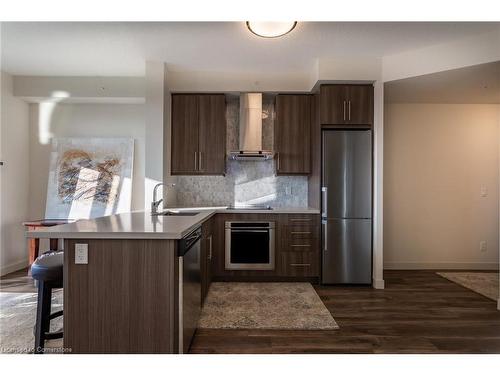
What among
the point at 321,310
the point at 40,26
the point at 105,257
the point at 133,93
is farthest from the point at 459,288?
the point at 40,26

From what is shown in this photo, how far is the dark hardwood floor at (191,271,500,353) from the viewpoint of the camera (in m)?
2.17

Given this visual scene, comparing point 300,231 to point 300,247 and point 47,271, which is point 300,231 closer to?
point 300,247

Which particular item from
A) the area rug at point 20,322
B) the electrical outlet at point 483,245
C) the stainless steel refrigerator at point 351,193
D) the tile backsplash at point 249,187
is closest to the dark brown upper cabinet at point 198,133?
the tile backsplash at point 249,187

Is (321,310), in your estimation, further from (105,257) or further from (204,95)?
(204,95)

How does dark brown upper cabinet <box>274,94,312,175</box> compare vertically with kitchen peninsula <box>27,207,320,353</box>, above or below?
above

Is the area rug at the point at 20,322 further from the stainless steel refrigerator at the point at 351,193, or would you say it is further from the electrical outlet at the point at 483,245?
the electrical outlet at the point at 483,245

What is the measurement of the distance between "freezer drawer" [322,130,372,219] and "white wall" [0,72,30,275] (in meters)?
4.27

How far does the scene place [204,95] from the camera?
13.3ft

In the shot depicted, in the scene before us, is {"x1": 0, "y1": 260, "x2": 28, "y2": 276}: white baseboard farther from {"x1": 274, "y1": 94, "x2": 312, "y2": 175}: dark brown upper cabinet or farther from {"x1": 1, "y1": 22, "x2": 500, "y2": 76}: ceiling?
{"x1": 274, "y1": 94, "x2": 312, "y2": 175}: dark brown upper cabinet

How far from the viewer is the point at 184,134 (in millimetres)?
4051

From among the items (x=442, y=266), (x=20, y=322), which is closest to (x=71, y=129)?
(x=20, y=322)

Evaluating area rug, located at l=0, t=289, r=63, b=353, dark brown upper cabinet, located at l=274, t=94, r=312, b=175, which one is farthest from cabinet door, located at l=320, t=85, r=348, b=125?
area rug, located at l=0, t=289, r=63, b=353

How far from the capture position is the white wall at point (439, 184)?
4438 mm

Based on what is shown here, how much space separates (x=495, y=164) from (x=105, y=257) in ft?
17.6
